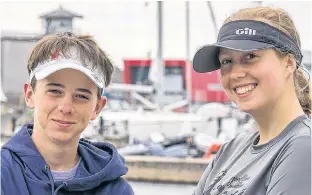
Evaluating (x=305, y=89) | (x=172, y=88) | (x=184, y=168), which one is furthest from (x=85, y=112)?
(x=172, y=88)

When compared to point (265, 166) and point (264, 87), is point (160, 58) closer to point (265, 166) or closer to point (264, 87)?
point (264, 87)

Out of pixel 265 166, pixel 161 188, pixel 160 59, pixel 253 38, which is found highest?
pixel 253 38

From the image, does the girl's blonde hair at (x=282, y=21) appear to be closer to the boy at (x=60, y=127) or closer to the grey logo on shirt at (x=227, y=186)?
the grey logo on shirt at (x=227, y=186)

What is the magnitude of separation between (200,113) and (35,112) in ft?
42.4

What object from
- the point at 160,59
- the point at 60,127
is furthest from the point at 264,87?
the point at 160,59

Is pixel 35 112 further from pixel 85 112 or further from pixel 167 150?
pixel 167 150

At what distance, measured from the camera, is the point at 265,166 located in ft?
6.37

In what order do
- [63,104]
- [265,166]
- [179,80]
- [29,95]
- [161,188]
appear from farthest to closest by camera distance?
[179,80], [161,188], [29,95], [63,104], [265,166]

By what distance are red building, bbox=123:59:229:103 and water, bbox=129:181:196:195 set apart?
11087mm

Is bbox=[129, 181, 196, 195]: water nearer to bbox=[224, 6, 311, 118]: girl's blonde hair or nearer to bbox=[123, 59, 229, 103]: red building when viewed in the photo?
bbox=[224, 6, 311, 118]: girl's blonde hair

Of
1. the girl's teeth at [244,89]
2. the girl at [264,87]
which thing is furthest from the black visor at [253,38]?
the girl's teeth at [244,89]

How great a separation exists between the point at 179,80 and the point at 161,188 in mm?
16812

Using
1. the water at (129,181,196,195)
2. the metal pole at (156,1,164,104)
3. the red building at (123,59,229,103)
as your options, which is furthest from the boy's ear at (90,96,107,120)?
the red building at (123,59,229,103)

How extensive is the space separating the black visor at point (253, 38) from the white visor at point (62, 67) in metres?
0.46
